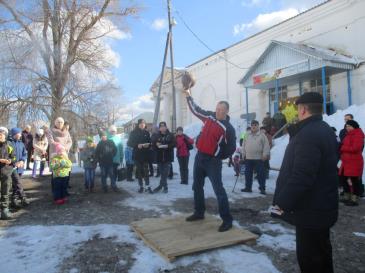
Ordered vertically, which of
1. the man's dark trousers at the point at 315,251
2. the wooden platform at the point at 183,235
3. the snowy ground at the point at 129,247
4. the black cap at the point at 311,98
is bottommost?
the snowy ground at the point at 129,247

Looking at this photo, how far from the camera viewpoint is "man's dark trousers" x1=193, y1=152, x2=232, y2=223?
15.5 ft

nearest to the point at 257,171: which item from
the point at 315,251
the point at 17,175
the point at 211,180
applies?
the point at 211,180

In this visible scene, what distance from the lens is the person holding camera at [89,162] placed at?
8.40m

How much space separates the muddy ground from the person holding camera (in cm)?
28

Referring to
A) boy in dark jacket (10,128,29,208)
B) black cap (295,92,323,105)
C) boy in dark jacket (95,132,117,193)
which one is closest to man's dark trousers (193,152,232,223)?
black cap (295,92,323,105)

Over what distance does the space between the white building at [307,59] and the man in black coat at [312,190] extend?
13.8 m

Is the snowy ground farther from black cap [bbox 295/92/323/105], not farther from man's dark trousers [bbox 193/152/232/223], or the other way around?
black cap [bbox 295/92/323/105]

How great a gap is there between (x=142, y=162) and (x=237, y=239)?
417 centimetres

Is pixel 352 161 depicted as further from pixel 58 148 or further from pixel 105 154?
pixel 58 148

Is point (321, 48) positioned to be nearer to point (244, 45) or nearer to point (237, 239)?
point (244, 45)

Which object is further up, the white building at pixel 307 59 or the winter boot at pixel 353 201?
the white building at pixel 307 59

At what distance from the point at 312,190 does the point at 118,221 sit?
3795 mm

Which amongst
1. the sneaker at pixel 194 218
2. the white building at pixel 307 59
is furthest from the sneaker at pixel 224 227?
the white building at pixel 307 59

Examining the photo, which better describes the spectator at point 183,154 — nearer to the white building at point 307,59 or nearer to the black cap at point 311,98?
the black cap at point 311,98
